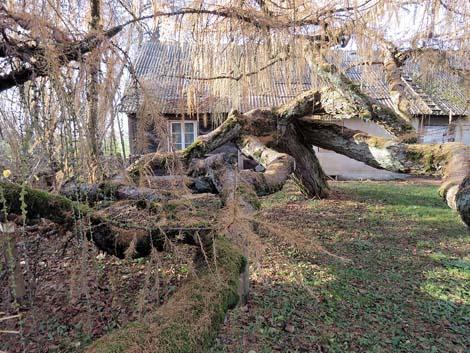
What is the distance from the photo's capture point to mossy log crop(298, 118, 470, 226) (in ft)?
6.58

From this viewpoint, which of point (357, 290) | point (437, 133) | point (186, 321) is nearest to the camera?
point (186, 321)

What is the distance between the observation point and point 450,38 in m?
2.63

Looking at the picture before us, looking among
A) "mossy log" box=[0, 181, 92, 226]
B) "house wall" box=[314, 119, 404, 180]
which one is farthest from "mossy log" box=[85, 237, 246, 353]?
"house wall" box=[314, 119, 404, 180]

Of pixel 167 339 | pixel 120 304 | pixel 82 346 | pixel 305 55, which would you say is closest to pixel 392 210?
pixel 305 55

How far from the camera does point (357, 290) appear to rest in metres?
3.11

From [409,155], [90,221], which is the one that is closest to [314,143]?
[409,155]

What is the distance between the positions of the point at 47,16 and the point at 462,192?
7.48 feet

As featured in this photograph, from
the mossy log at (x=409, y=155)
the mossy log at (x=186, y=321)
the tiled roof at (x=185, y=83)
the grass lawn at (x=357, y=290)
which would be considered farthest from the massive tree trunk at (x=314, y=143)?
the mossy log at (x=186, y=321)

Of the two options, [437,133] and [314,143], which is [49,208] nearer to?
[437,133]

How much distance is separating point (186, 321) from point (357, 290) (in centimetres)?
250

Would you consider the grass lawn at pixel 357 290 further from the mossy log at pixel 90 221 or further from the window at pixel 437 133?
the window at pixel 437 133

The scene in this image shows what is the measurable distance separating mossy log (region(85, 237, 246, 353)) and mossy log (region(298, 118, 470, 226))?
4.35 ft

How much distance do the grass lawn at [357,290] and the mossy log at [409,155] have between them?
0.79 metres

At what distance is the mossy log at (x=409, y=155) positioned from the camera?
201 cm
